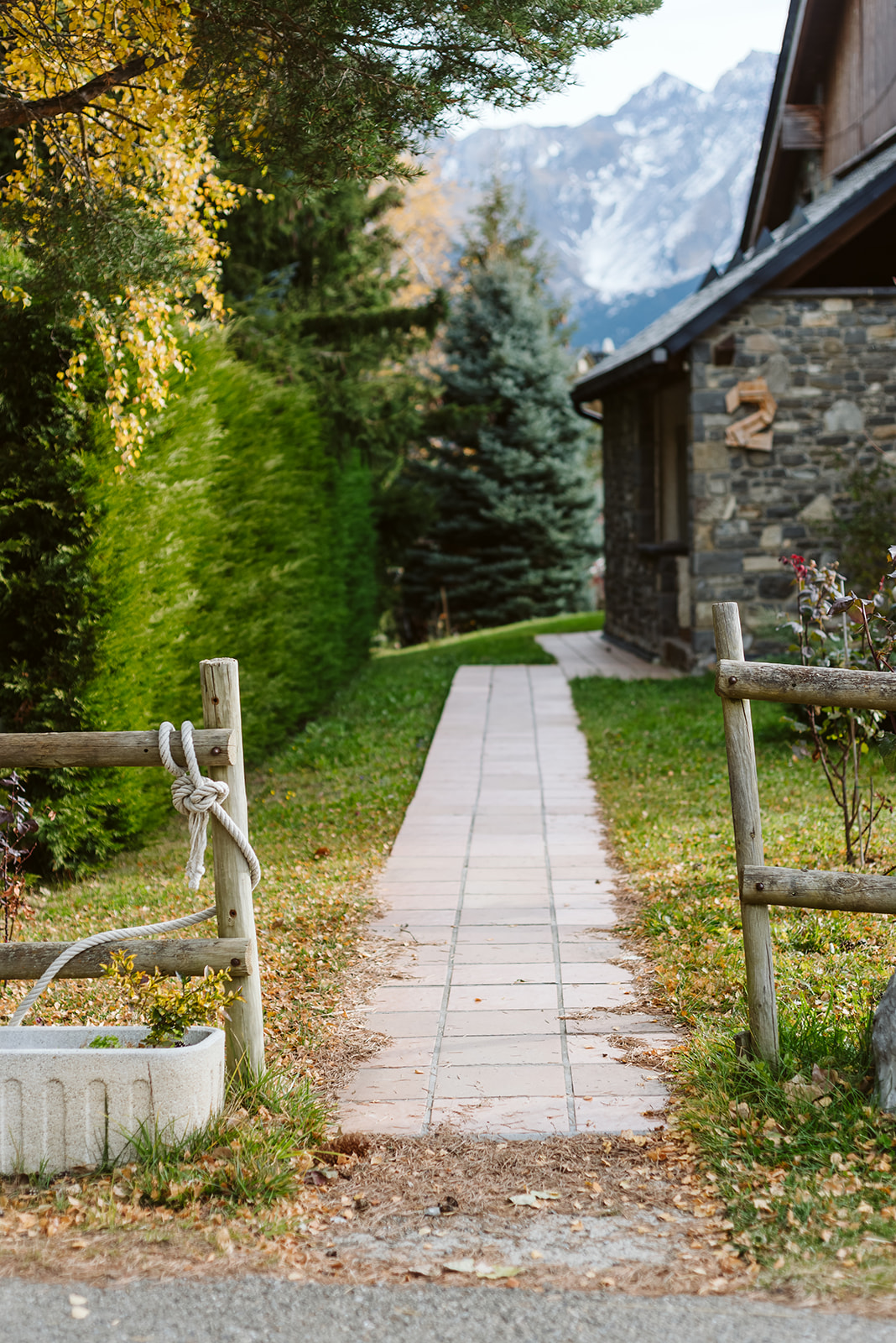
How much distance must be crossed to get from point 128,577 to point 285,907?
1.97 m

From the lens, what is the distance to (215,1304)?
8.68 ft

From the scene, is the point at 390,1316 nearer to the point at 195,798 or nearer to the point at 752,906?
the point at 195,798

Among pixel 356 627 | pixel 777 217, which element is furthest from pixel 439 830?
pixel 777 217

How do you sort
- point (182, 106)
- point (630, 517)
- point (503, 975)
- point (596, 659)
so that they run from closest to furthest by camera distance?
point (503, 975) → point (182, 106) → point (596, 659) → point (630, 517)

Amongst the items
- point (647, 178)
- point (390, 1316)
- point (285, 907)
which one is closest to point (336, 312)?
point (285, 907)

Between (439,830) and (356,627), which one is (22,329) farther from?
(356,627)

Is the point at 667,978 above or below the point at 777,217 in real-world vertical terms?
below

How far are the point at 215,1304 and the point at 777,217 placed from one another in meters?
18.3

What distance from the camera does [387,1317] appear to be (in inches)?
102

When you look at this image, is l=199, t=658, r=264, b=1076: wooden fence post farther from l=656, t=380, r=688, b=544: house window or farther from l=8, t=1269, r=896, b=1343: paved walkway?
l=656, t=380, r=688, b=544: house window

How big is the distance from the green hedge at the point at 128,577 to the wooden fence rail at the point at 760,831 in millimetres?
3689

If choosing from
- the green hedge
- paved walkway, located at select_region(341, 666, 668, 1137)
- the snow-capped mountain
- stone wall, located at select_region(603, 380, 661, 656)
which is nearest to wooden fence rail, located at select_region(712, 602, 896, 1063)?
paved walkway, located at select_region(341, 666, 668, 1137)

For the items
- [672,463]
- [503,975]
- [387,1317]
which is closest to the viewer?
[387,1317]

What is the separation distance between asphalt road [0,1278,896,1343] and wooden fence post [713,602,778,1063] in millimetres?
1010
